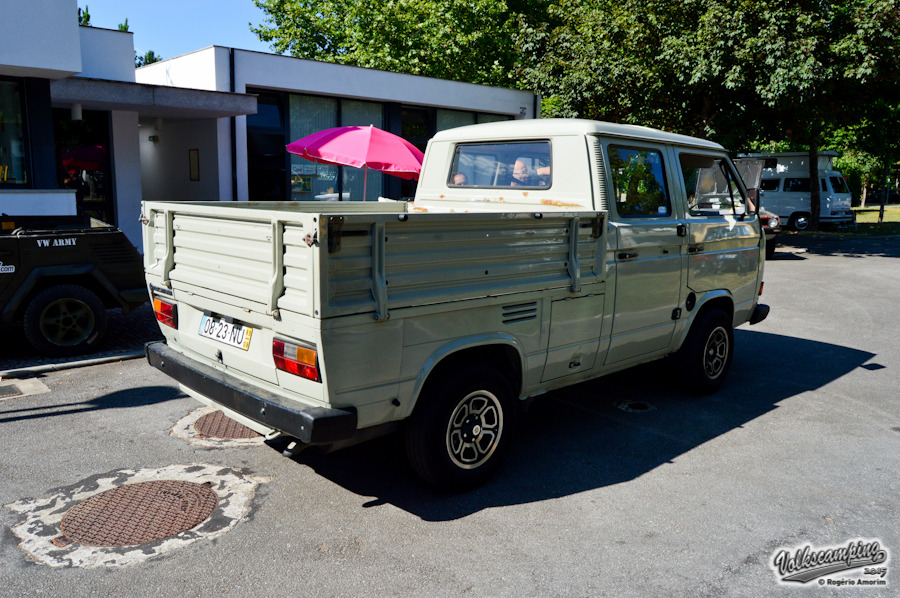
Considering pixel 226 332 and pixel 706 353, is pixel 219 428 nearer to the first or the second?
pixel 226 332

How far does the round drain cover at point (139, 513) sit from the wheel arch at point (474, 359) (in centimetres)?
136

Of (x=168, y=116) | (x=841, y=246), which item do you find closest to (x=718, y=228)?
(x=168, y=116)

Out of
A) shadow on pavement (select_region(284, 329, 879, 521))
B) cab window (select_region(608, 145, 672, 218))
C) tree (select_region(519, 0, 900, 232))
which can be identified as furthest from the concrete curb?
tree (select_region(519, 0, 900, 232))

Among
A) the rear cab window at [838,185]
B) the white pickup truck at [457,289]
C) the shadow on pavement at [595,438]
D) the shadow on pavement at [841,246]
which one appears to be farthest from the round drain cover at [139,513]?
the rear cab window at [838,185]

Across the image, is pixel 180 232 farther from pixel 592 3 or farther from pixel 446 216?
pixel 592 3

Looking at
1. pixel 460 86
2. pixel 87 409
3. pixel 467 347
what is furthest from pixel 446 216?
pixel 460 86

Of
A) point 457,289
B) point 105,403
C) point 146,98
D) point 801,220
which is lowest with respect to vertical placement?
point 105,403

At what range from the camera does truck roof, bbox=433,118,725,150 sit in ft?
16.3

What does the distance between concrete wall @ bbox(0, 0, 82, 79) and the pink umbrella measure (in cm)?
349

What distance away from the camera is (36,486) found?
4219 millimetres

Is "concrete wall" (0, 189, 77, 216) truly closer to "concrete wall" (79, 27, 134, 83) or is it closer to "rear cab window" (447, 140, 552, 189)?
"concrete wall" (79, 27, 134, 83)

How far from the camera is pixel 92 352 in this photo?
7.33 m

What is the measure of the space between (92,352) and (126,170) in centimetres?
760

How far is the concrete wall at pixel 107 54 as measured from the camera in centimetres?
1315
